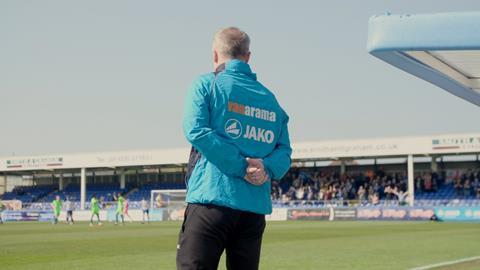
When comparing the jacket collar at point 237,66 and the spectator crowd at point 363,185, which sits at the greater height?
the jacket collar at point 237,66

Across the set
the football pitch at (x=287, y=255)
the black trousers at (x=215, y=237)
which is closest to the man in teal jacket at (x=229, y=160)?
the black trousers at (x=215, y=237)

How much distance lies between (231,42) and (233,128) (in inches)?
18.0

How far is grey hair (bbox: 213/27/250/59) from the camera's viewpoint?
397 cm

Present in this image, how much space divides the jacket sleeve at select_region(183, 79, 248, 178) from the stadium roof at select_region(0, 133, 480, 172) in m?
45.0

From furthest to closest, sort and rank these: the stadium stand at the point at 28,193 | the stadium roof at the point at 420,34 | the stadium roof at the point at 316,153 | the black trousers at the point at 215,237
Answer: the stadium stand at the point at 28,193, the stadium roof at the point at 316,153, the black trousers at the point at 215,237, the stadium roof at the point at 420,34

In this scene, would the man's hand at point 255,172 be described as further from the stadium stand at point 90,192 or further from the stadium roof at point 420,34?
the stadium stand at point 90,192

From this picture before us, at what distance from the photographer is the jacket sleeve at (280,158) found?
4012 mm

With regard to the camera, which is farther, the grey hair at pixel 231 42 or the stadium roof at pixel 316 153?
the stadium roof at pixel 316 153

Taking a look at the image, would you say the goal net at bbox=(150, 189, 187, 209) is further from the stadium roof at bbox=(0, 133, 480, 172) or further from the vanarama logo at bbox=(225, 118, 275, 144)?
the vanarama logo at bbox=(225, 118, 275, 144)

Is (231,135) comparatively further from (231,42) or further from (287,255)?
(287,255)

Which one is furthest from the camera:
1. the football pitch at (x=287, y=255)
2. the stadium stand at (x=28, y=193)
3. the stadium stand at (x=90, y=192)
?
the stadium stand at (x=28, y=193)

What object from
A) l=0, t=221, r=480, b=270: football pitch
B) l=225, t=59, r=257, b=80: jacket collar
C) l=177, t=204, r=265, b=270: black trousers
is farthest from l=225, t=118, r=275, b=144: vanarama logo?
l=0, t=221, r=480, b=270: football pitch

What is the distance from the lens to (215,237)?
377 centimetres

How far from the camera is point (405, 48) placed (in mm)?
3584
